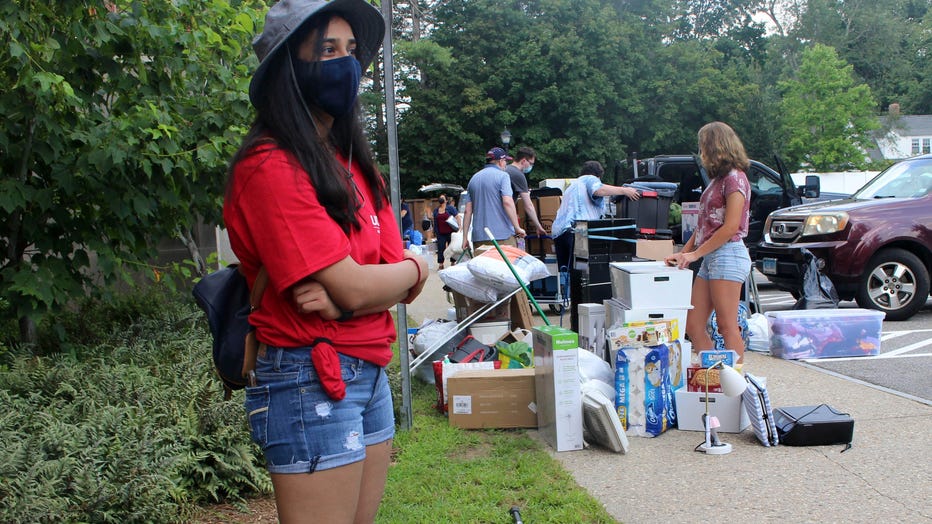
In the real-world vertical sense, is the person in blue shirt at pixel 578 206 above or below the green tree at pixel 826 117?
below

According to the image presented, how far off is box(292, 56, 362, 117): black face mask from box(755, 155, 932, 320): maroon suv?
822 cm

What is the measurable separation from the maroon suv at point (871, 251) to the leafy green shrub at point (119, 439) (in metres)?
6.91

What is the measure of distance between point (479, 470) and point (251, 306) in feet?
9.40

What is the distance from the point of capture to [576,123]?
41531 mm

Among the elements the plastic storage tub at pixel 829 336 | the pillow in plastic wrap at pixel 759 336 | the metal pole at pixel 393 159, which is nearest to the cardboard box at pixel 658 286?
the metal pole at pixel 393 159

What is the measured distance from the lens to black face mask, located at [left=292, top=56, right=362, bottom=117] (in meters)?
1.93

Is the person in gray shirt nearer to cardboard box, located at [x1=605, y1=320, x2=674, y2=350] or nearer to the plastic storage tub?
the plastic storage tub

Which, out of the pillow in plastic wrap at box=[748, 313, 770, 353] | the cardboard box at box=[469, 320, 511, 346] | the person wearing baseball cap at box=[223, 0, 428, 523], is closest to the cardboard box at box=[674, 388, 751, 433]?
the cardboard box at box=[469, 320, 511, 346]

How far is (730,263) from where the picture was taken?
5.69m

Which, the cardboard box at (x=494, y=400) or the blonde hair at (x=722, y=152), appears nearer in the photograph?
the cardboard box at (x=494, y=400)

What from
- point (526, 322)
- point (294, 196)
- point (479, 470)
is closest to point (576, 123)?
point (526, 322)

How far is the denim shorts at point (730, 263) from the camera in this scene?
5.69 m

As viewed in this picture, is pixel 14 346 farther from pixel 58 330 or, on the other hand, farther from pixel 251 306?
pixel 251 306

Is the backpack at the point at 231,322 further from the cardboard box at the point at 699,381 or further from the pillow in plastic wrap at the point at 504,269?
the pillow in plastic wrap at the point at 504,269
